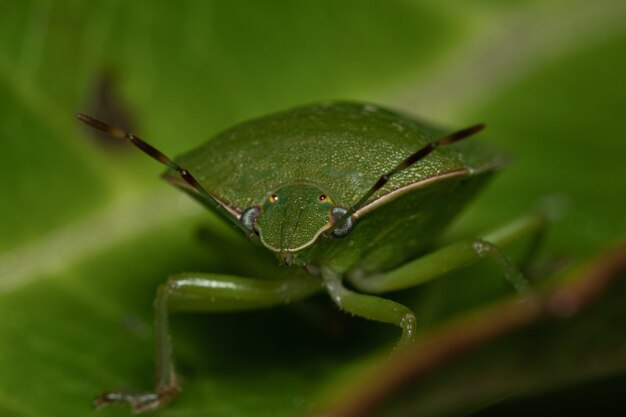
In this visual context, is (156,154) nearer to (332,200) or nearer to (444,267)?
(332,200)

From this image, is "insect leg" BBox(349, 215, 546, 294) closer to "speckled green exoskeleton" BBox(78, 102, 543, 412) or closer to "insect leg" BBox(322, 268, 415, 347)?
"speckled green exoskeleton" BBox(78, 102, 543, 412)

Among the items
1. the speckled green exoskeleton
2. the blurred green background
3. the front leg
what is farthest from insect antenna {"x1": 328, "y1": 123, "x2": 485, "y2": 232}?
the blurred green background

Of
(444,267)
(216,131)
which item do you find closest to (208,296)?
(444,267)

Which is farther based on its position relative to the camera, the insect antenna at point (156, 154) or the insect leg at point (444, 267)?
the insect leg at point (444, 267)

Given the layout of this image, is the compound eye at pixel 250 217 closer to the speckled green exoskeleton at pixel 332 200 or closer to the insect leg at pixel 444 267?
the speckled green exoskeleton at pixel 332 200

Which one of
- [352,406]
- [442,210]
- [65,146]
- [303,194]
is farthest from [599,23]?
[352,406]

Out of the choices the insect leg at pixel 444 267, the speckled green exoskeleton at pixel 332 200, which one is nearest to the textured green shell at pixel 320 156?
the speckled green exoskeleton at pixel 332 200

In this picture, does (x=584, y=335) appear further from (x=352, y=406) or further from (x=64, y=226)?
(x=64, y=226)
